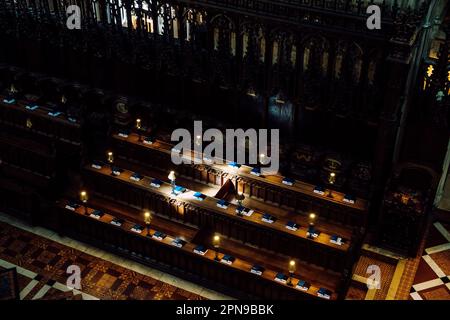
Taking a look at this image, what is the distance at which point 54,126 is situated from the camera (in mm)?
13477

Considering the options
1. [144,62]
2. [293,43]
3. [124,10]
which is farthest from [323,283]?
[124,10]

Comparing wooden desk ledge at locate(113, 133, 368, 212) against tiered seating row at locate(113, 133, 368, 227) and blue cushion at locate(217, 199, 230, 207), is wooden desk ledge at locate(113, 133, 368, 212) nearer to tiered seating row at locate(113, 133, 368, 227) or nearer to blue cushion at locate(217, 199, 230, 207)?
tiered seating row at locate(113, 133, 368, 227)

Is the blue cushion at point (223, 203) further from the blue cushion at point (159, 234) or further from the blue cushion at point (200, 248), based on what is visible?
the blue cushion at point (159, 234)

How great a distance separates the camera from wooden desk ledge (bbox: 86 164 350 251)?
1069 centimetres

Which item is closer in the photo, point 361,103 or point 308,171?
point 361,103

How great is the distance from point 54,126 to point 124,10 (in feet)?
10.1

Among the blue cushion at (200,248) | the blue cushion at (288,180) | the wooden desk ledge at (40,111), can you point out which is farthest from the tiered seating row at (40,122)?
the blue cushion at (288,180)

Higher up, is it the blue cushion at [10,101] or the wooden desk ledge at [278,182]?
the blue cushion at [10,101]

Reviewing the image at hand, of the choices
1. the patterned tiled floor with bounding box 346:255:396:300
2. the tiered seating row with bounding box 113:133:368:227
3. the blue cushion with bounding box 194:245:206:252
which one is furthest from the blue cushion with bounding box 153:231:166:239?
the patterned tiled floor with bounding box 346:255:396:300

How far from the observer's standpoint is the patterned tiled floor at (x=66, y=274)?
11.2 meters

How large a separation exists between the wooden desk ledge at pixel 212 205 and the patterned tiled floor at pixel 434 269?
179cm

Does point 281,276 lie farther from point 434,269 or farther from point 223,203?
point 434,269

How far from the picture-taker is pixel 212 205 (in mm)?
11281

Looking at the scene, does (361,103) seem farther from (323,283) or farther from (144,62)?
(144,62)
